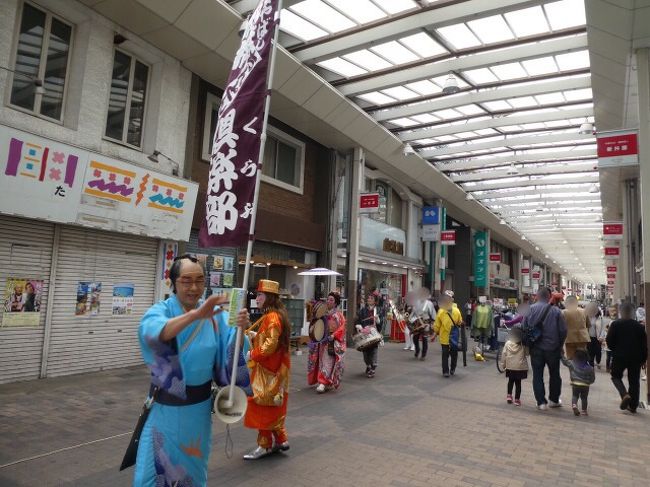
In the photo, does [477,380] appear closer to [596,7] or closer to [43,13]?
[596,7]

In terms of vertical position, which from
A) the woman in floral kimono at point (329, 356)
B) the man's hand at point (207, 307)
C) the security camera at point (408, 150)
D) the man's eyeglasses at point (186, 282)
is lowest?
the woman in floral kimono at point (329, 356)

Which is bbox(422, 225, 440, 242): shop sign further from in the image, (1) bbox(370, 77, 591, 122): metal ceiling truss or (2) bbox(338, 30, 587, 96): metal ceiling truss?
(2) bbox(338, 30, 587, 96): metal ceiling truss

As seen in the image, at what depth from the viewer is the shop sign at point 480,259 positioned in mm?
29078

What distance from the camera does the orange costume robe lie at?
479cm

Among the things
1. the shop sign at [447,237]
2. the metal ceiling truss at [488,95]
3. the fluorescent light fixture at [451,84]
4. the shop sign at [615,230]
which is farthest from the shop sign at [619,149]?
the shop sign at [447,237]

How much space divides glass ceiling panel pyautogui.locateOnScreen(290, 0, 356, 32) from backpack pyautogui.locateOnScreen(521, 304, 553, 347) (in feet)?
23.0

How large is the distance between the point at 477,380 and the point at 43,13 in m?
10.8

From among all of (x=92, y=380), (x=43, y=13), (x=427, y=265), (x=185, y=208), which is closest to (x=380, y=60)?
(x=185, y=208)

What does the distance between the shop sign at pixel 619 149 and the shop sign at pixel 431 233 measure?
12885mm

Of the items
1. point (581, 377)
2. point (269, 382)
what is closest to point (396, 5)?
point (581, 377)

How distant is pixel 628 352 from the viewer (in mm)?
7531

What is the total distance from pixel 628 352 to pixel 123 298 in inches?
358

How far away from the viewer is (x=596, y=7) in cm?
785

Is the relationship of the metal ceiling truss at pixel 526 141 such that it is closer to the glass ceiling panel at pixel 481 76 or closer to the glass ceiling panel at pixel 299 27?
the glass ceiling panel at pixel 481 76
